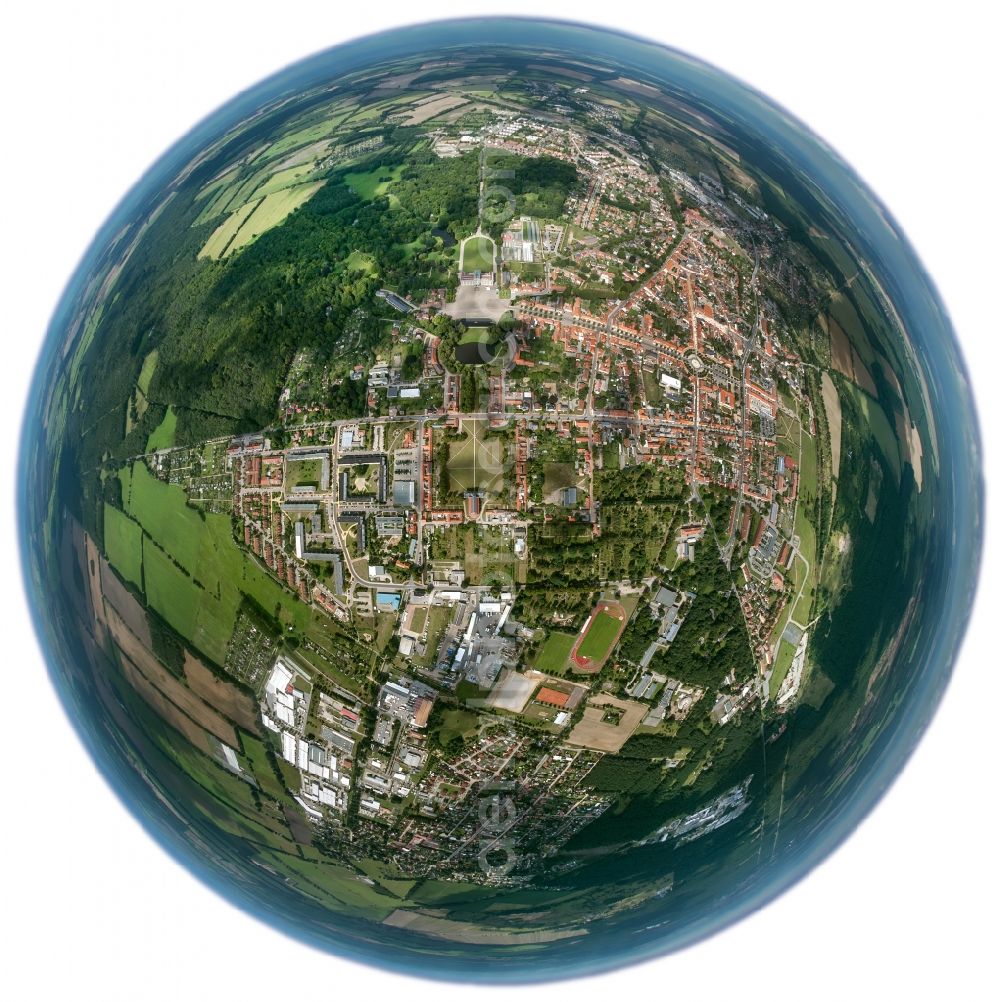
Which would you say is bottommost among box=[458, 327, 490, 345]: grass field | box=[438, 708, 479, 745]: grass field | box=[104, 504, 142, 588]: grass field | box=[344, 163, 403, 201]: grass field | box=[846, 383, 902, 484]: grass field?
box=[438, 708, 479, 745]: grass field

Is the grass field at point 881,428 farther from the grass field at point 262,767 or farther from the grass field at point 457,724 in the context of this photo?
the grass field at point 262,767

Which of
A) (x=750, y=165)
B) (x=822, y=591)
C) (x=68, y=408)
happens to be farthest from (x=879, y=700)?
Answer: (x=68, y=408)

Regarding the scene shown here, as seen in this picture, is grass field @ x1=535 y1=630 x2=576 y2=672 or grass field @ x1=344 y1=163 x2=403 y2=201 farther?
grass field @ x1=344 y1=163 x2=403 y2=201

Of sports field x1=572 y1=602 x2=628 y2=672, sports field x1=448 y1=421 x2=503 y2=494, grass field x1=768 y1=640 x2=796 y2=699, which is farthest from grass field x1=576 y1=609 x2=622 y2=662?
grass field x1=768 y1=640 x2=796 y2=699

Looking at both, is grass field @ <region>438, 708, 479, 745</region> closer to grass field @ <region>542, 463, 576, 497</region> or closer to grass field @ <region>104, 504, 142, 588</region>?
grass field @ <region>542, 463, 576, 497</region>

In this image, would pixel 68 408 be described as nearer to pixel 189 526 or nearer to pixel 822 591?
pixel 189 526

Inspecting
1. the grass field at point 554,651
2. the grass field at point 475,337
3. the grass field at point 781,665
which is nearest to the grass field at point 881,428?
the grass field at point 781,665

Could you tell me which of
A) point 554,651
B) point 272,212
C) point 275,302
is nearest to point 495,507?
point 554,651
